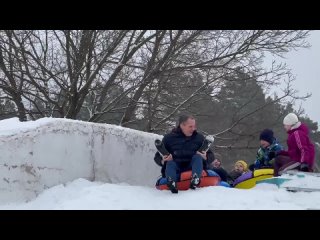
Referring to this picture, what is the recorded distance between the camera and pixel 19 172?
5.29 m

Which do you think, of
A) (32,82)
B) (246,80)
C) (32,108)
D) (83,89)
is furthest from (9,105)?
(246,80)

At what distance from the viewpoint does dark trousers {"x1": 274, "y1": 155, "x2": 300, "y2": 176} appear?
616cm

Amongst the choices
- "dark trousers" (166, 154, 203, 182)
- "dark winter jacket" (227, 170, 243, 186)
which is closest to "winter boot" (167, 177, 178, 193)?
"dark trousers" (166, 154, 203, 182)

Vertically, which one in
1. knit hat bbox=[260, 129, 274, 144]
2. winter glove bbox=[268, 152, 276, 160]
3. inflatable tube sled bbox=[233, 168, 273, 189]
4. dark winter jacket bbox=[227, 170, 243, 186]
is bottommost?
dark winter jacket bbox=[227, 170, 243, 186]

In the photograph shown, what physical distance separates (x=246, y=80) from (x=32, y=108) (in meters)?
6.57

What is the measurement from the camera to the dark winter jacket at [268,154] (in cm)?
711

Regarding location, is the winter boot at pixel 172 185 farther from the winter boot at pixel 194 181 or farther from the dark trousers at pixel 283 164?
the dark trousers at pixel 283 164

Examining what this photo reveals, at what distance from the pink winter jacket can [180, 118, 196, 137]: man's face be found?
153 centimetres

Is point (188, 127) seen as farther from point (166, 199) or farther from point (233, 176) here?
point (233, 176)

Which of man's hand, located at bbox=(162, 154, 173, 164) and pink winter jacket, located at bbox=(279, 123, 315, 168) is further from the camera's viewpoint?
pink winter jacket, located at bbox=(279, 123, 315, 168)

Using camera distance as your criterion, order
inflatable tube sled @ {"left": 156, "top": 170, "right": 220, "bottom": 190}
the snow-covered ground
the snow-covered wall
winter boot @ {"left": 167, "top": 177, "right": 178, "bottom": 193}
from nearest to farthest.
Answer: the snow-covered ground, the snow-covered wall, winter boot @ {"left": 167, "top": 177, "right": 178, "bottom": 193}, inflatable tube sled @ {"left": 156, "top": 170, "right": 220, "bottom": 190}

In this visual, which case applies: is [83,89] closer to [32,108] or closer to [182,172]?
[32,108]

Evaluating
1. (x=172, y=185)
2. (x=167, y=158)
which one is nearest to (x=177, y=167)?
(x=167, y=158)

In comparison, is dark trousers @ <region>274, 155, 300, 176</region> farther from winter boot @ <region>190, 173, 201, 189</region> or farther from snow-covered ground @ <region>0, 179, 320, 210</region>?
winter boot @ <region>190, 173, 201, 189</region>
